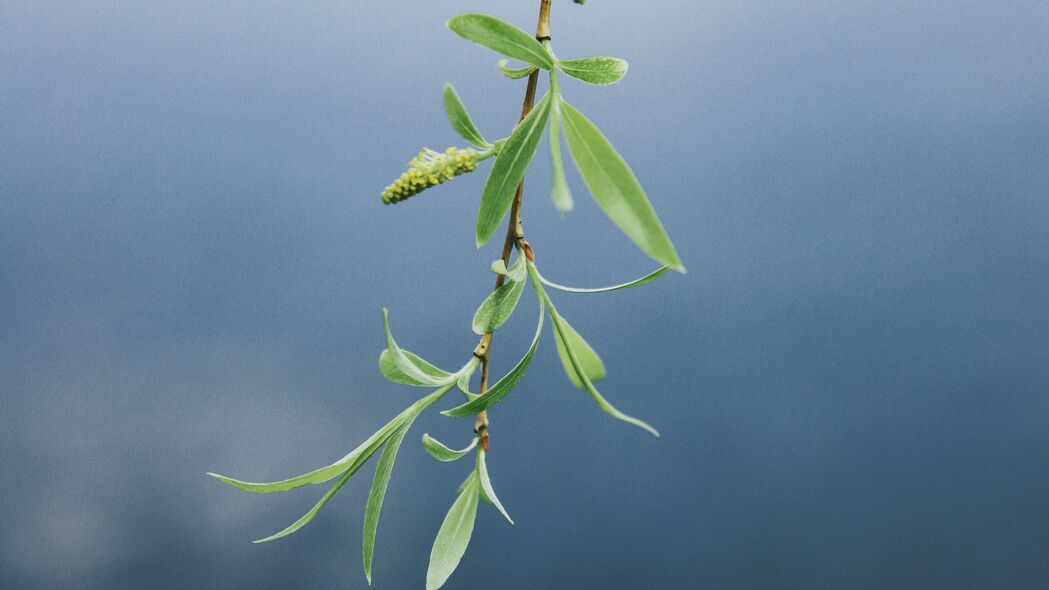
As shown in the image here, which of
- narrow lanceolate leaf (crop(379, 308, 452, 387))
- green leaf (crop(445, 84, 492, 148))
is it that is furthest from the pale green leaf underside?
green leaf (crop(445, 84, 492, 148))

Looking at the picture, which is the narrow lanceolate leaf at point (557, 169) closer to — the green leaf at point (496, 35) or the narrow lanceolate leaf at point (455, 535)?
the green leaf at point (496, 35)

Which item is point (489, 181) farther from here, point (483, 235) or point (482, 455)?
point (482, 455)

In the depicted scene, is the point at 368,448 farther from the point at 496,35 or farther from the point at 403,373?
the point at 496,35

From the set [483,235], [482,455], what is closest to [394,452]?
[482,455]

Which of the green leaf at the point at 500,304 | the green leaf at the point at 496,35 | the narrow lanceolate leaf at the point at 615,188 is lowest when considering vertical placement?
the green leaf at the point at 500,304

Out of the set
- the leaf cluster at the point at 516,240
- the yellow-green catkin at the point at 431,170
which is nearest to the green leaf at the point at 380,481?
the leaf cluster at the point at 516,240

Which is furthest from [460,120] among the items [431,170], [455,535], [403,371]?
[455,535]

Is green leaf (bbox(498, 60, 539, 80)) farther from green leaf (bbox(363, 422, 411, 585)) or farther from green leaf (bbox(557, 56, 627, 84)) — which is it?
green leaf (bbox(363, 422, 411, 585))
